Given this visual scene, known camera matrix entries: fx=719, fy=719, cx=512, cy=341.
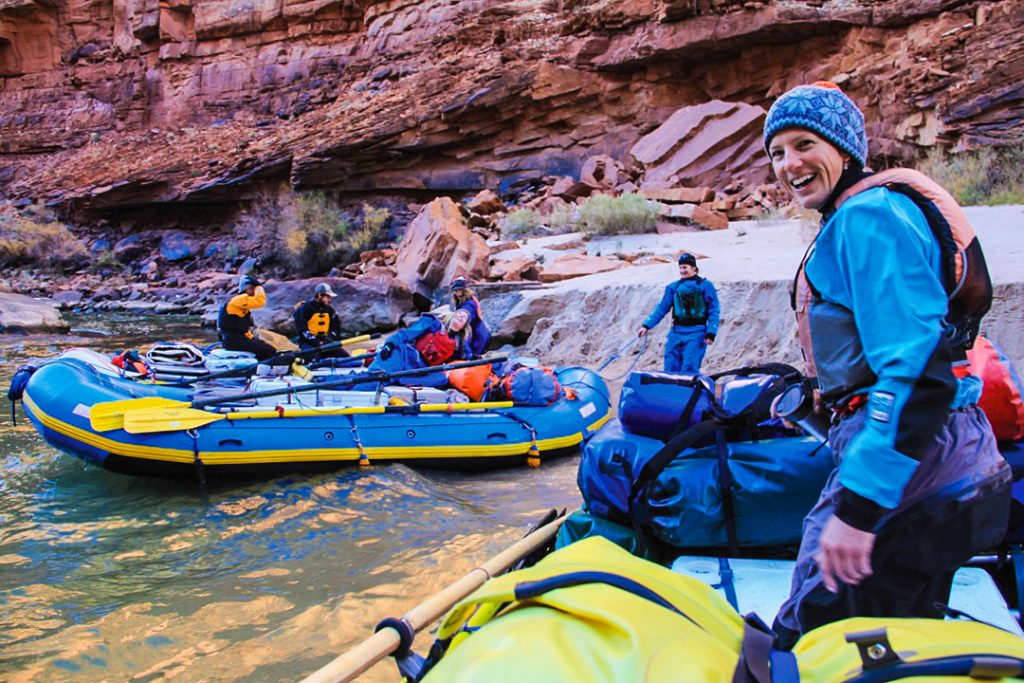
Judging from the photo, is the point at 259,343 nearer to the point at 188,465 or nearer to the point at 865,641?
the point at 188,465

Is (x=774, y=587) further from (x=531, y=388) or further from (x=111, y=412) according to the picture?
(x=111, y=412)

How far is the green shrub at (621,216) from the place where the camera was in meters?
14.3

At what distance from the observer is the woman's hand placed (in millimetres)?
1341

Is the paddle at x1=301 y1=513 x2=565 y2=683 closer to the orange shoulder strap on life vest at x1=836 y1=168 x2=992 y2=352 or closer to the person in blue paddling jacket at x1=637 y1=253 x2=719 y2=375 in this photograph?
the orange shoulder strap on life vest at x1=836 y1=168 x2=992 y2=352

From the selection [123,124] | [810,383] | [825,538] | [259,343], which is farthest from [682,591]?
[123,124]

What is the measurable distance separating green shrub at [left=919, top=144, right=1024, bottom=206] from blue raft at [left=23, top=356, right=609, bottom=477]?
8.93 m

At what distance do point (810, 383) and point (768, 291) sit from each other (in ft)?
19.8

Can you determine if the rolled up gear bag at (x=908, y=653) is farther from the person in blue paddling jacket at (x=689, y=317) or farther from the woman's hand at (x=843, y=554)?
the person in blue paddling jacket at (x=689, y=317)

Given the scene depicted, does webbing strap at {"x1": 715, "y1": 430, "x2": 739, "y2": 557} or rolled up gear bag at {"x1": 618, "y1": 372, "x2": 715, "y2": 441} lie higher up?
rolled up gear bag at {"x1": 618, "y1": 372, "x2": 715, "y2": 441}

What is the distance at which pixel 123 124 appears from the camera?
101 ft

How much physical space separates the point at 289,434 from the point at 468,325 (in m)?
2.02

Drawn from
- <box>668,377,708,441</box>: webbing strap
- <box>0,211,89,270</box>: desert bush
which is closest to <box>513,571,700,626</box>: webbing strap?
<box>668,377,708,441</box>: webbing strap

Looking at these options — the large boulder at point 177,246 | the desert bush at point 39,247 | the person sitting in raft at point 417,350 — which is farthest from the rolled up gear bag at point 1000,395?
the desert bush at point 39,247

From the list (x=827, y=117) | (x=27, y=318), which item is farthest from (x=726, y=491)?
(x=27, y=318)
